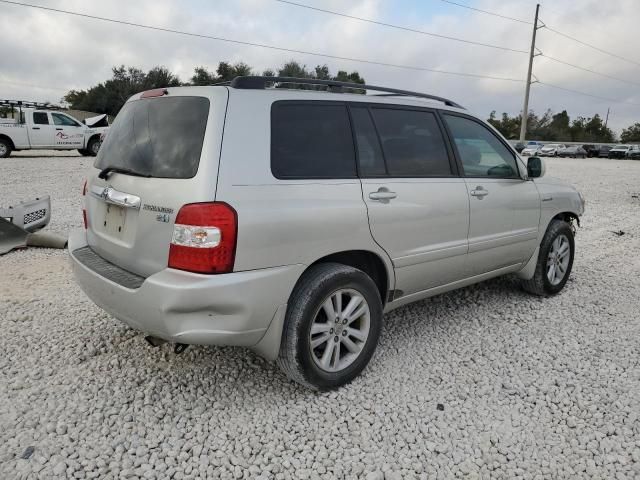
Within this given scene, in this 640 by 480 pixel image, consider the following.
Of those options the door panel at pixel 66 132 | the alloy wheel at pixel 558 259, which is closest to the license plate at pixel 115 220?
the alloy wheel at pixel 558 259

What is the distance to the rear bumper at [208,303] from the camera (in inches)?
95.5

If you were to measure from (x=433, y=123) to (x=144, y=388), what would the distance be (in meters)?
2.72

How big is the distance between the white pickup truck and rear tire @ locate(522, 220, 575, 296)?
15.3 metres

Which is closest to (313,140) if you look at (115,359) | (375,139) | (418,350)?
(375,139)

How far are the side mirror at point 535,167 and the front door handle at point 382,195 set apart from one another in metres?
1.80

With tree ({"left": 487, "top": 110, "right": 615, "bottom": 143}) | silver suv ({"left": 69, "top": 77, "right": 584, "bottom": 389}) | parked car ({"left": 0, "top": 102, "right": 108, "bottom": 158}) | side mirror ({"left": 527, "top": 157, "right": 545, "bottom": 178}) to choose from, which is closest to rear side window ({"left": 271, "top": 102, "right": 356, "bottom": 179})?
silver suv ({"left": 69, "top": 77, "right": 584, "bottom": 389})

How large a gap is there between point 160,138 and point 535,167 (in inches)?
125

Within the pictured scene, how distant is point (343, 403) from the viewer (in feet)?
9.59

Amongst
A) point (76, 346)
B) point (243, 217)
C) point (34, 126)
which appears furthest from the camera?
point (34, 126)

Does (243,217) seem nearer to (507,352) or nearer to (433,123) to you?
(433,123)

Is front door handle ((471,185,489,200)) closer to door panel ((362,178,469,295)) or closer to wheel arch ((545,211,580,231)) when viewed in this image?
door panel ((362,178,469,295))

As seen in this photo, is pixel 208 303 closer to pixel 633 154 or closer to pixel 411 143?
pixel 411 143

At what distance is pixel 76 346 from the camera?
11.5 feet

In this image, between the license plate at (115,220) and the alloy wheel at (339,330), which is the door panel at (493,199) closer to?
the alloy wheel at (339,330)
